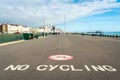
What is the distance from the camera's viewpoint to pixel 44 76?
6.34 meters

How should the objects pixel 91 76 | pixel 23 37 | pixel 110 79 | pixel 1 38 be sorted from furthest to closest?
pixel 23 37 → pixel 1 38 → pixel 91 76 → pixel 110 79

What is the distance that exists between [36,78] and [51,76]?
61cm

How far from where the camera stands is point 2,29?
17688cm

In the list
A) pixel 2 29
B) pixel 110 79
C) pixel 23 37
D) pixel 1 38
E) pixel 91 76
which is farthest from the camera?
pixel 2 29

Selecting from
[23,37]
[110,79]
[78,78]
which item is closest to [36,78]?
[78,78]

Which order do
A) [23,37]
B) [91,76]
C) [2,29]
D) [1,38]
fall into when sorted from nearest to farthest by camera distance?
[91,76] → [1,38] → [23,37] → [2,29]

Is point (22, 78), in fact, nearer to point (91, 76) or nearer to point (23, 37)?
point (91, 76)

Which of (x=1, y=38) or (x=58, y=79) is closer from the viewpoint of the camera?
(x=58, y=79)

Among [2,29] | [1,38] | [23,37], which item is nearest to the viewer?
[1,38]

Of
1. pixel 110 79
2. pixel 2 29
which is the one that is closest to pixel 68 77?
pixel 110 79

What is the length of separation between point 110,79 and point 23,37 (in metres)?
39.4

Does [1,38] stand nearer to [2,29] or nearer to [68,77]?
[68,77]

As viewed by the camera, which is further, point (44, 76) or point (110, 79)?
point (44, 76)

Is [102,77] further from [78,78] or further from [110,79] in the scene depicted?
[78,78]
